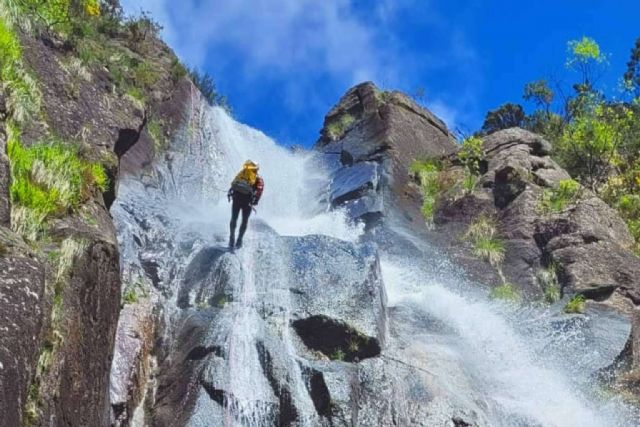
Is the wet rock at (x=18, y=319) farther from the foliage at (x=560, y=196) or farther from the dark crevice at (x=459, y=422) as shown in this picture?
the foliage at (x=560, y=196)

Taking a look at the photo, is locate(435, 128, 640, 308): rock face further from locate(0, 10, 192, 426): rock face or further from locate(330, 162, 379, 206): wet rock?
locate(0, 10, 192, 426): rock face

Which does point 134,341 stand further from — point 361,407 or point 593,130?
point 593,130

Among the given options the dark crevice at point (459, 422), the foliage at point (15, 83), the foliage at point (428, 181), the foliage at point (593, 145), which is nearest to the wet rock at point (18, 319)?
the foliage at point (15, 83)

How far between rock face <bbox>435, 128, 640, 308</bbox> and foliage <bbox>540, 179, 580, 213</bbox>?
0.12 meters

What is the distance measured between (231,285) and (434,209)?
998cm

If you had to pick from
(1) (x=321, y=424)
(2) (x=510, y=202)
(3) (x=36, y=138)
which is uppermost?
(2) (x=510, y=202)

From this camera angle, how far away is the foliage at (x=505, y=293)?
16.7 metres

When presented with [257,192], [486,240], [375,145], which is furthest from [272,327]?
[375,145]

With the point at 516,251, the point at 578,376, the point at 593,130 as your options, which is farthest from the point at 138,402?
the point at 593,130

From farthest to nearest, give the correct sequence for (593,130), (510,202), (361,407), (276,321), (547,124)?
(547,124) < (593,130) < (510,202) < (276,321) < (361,407)

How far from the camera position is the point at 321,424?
391 inches

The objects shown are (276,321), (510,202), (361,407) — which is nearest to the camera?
(361,407)

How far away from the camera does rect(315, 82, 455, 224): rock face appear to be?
68.4 ft

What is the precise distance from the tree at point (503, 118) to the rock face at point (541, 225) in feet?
43.1
